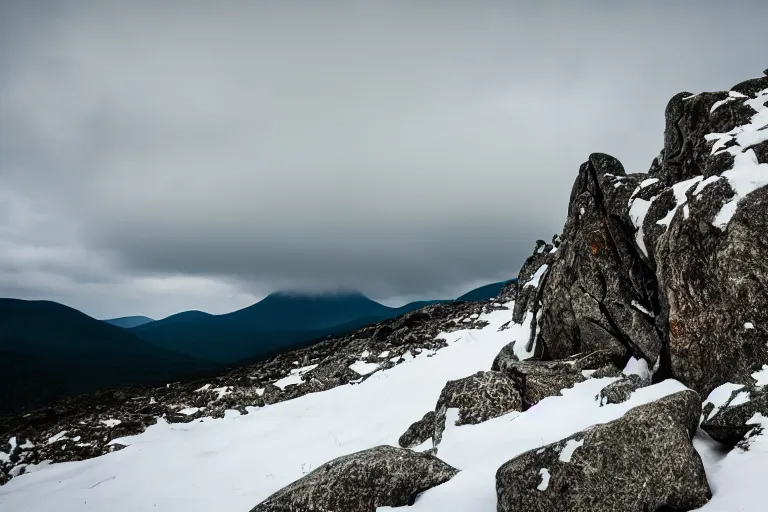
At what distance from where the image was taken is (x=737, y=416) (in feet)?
26.4

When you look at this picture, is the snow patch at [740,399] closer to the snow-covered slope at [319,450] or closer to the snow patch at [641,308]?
the snow-covered slope at [319,450]

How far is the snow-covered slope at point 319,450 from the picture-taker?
8547 millimetres

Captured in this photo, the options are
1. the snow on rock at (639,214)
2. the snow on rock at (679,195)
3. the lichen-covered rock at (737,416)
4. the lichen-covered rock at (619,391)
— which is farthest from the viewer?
the snow on rock at (639,214)

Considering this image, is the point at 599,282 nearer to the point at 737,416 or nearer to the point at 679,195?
the point at 679,195

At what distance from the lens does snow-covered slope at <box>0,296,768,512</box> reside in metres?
8.55

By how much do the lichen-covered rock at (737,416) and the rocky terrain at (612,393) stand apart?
0.10 ft

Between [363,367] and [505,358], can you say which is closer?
[505,358]

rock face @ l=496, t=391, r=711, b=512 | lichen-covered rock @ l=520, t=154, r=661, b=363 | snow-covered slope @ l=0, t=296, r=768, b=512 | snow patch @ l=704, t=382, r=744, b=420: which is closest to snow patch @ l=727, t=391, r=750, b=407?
snow patch @ l=704, t=382, r=744, b=420

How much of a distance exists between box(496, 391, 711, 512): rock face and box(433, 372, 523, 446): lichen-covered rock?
557cm

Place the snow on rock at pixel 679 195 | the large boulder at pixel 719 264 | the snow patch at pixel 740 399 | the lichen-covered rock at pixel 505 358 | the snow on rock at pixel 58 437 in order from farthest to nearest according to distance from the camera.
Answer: the snow on rock at pixel 58 437, the lichen-covered rock at pixel 505 358, the snow on rock at pixel 679 195, the large boulder at pixel 719 264, the snow patch at pixel 740 399

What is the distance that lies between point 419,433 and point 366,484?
20.0 ft

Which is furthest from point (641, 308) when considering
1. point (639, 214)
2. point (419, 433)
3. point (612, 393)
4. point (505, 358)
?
point (419, 433)

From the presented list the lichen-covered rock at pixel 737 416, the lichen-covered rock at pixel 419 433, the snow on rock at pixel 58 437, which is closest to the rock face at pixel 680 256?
the lichen-covered rock at pixel 737 416

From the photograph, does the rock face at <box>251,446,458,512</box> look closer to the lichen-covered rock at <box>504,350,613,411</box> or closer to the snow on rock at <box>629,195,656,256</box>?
the lichen-covered rock at <box>504,350,613,411</box>
